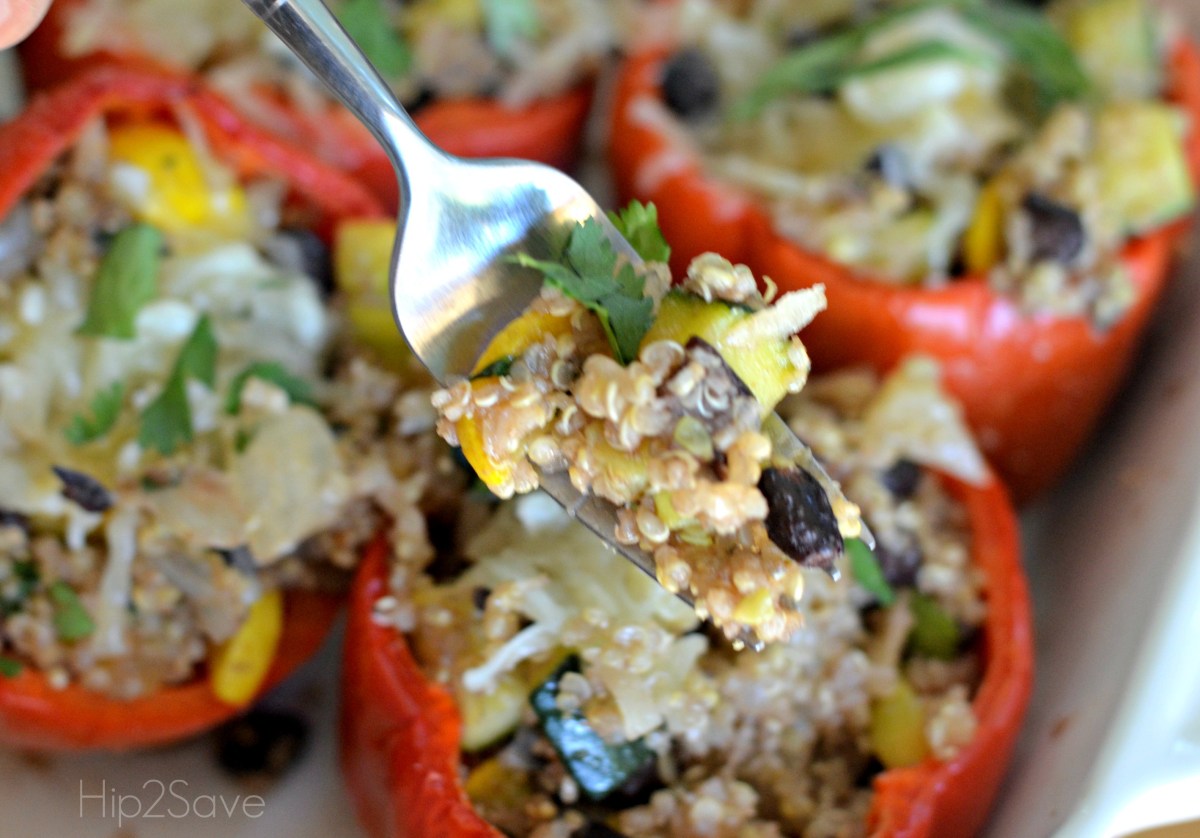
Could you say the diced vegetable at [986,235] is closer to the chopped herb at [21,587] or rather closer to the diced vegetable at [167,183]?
the diced vegetable at [167,183]

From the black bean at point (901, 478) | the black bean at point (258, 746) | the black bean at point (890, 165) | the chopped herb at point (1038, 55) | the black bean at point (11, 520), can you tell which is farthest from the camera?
the chopped herb at point (1038, 55)

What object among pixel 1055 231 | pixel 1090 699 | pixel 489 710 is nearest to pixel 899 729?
pixel 1090 699

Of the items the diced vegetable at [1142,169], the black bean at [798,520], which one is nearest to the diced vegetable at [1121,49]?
the diced vegetable at [1142,169]

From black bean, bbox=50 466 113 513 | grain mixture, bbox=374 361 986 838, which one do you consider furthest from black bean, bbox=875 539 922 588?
black bean, bbox=50 466 113 513

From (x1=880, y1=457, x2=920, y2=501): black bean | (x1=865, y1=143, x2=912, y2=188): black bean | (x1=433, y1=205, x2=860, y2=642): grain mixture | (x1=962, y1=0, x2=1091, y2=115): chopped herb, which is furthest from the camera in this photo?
(x1=962, y1=0, x2=1091, y2=115): chopped herb

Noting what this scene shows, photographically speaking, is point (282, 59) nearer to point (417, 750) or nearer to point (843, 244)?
point (843, 244)

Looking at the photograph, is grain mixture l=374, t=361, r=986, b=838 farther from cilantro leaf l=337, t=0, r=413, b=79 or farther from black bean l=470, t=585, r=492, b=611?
cilantro leaf l=337, t=0, r=413, b=79

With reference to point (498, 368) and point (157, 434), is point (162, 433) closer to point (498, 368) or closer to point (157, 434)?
point (157, 434)
